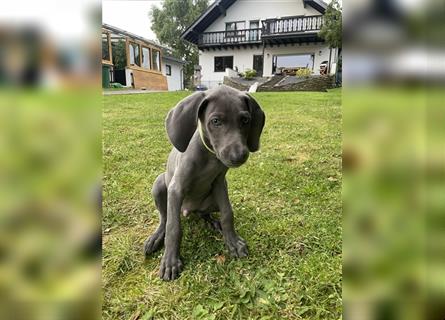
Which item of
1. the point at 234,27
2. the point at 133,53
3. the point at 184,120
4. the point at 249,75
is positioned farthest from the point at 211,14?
the point at 184,120

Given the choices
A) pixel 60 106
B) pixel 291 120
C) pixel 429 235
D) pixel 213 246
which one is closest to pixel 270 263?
pixel 213 246

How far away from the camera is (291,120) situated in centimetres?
659

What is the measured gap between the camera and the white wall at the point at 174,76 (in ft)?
89.3

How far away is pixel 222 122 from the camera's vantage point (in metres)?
1.61

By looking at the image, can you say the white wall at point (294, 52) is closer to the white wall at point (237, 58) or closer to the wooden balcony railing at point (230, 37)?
the white wall at point (237, 58)

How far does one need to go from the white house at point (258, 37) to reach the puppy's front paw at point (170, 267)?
524 inches

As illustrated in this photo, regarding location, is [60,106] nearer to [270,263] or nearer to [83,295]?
[83,295]

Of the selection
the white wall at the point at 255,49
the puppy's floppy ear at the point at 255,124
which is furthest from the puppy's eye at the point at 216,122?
the white wall at the point at 255,49

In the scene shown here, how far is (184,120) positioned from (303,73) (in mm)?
16497

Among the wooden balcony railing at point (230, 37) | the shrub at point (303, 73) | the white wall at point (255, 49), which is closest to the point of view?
the white wall at point (255, 49)

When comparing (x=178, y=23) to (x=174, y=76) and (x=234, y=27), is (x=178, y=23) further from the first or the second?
(x=174, y=76)

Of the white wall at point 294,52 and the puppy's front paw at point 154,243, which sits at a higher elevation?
the white wall at point 294,52

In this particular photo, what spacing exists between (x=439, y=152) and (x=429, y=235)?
0.11m

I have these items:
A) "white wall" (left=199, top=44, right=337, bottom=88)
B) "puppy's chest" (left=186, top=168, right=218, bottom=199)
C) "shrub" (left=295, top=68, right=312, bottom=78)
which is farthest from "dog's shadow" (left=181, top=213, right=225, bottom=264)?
"white wall" (left=199, top=44, right=337, bottom=88)
